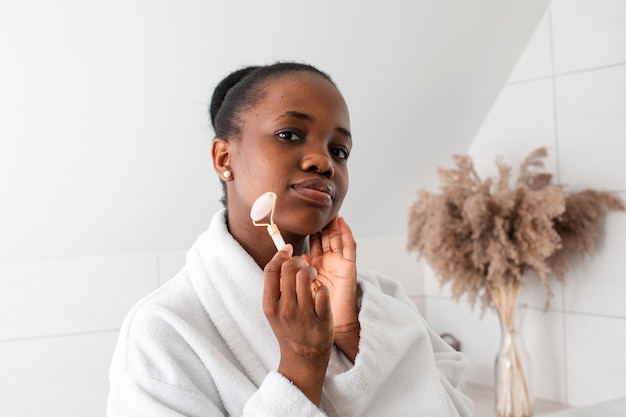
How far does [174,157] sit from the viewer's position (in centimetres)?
198

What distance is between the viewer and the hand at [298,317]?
91cm

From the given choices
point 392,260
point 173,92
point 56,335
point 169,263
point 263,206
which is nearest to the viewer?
point 263,206

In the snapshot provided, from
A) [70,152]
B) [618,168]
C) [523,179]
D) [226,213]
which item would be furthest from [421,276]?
[226,213]

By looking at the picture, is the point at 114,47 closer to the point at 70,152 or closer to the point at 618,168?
the point at 70,152

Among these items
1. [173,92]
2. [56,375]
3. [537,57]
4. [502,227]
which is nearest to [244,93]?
[173,92]

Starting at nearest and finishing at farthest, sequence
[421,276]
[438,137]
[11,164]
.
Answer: [11,164] < [438,137] < [421,276]

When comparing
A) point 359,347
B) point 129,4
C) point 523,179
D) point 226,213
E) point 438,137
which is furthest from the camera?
point 438,137

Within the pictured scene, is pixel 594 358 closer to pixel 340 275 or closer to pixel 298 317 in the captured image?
pixel 340 275

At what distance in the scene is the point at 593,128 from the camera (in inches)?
81.6

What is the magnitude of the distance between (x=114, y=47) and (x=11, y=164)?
0.35 m

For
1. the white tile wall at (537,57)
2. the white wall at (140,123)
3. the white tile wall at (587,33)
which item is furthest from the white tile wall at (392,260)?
the white tile wall at (587,33)

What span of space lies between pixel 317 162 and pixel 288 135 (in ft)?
0.18

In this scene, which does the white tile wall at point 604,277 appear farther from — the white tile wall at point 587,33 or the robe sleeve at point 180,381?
the robe sleeve at point 180,381

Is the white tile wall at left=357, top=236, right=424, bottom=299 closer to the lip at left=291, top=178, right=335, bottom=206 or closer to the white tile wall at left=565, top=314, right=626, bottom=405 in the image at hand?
the white tile wall at left=565, top=314, right=626, bottom=405
